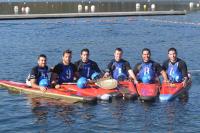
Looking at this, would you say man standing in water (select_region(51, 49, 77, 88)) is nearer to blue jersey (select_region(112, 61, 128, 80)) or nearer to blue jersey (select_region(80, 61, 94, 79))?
blue jersey (select_region(80, 61, 94, 79))

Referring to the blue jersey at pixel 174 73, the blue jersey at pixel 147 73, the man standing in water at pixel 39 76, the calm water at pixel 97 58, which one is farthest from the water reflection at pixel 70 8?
the blue jersey at pixel 147 73

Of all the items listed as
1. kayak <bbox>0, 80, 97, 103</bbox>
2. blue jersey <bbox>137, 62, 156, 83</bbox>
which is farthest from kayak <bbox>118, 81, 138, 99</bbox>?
kayak <bbox>0, 80, 97, 103</bbox>

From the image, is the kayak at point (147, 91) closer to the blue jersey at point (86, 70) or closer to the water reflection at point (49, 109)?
the blue jersey at point (86, 70)

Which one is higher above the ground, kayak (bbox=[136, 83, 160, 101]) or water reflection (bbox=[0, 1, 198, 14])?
water reflection (bbox=[0, 1, 198, 14])

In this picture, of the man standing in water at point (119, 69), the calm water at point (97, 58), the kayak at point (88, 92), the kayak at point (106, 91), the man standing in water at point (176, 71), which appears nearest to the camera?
the calm water at point (97, 58)

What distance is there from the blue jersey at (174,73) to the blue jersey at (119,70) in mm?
1548

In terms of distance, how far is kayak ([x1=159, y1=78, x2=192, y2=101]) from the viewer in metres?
16.3

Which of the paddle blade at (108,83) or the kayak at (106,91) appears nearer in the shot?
the kayak at (106,91)

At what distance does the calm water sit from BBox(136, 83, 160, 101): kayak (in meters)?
0.26

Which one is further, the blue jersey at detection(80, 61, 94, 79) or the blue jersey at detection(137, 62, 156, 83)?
the blue jersey at detection(80, 61, 94, 79)

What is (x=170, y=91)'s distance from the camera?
54.6 feet

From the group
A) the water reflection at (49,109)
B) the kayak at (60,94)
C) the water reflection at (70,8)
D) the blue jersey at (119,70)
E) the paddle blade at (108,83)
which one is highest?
the water reflection at (70,8)

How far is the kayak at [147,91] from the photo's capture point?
16062 millimetres

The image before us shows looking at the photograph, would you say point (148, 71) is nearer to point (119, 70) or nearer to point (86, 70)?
point (119, 70)
